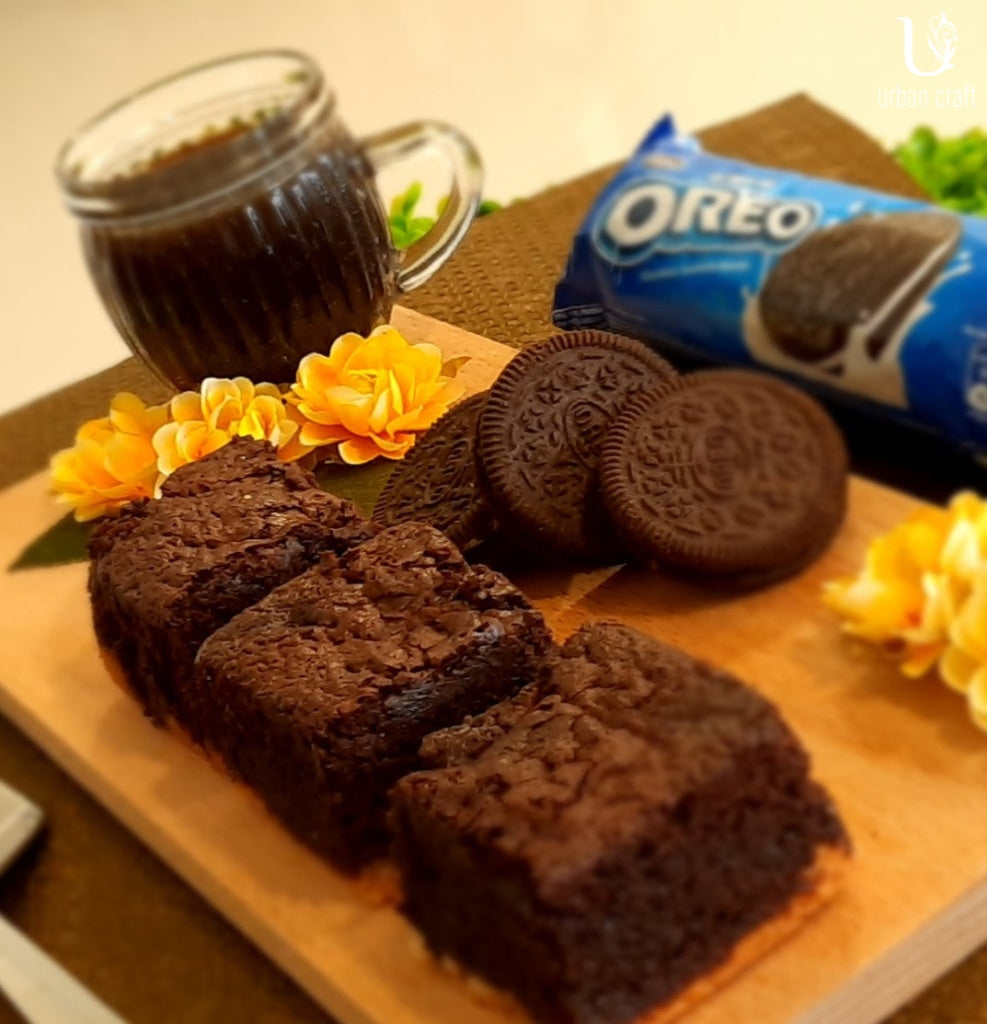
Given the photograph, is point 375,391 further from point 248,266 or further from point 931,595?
point 931,595

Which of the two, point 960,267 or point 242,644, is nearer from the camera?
point 960,267

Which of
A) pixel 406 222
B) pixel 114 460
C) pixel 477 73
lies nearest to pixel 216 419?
pixel 114 460

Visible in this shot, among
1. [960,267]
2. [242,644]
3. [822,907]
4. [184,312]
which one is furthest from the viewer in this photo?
[184,312]

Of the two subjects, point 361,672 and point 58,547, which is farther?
point 58,547

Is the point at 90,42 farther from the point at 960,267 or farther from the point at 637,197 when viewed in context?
the point at 960,267

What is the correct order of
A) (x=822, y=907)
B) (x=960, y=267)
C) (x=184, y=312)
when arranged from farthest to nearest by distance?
(x=184, y=312) < (x=822, y=907) < (x=960, y=267)

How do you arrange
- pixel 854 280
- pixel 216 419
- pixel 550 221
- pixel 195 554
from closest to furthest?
1. pixel 854 280
2. pixel 550 221
3. pixel 195 554
4. pixel 216 419

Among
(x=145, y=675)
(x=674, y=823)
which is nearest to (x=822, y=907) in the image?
(x=674, y=823)
